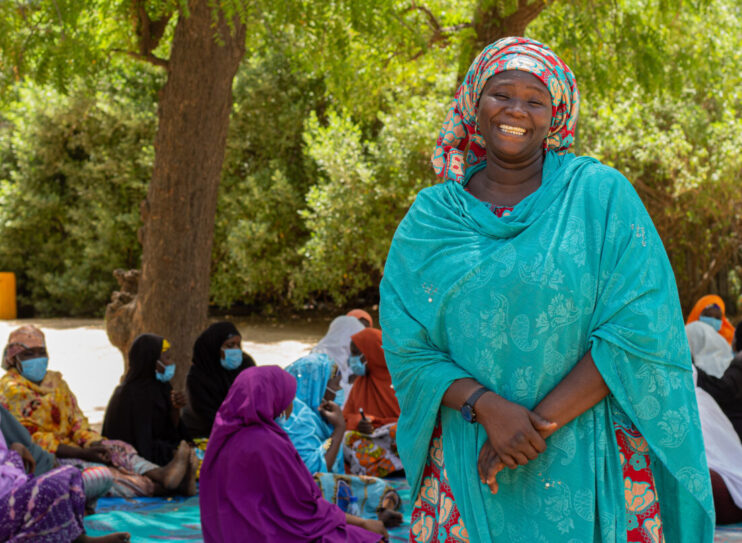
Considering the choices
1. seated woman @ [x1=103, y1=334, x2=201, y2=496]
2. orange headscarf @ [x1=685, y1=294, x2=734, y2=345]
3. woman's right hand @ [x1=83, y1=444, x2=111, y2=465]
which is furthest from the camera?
orange headscarf @ [x1=685, y1=294, x2=734, y2=345]

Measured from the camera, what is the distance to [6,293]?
61.7ft

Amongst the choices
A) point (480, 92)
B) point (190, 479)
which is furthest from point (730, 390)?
point (480, 92)

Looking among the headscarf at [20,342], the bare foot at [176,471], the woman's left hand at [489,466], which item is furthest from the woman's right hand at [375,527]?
the woman's left hand at [489,466]

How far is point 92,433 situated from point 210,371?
1013 mm

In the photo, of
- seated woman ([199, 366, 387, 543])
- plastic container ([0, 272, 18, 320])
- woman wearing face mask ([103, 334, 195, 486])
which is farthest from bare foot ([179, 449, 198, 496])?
plastic container ([0, 272, 18, 320])

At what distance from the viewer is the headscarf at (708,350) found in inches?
235

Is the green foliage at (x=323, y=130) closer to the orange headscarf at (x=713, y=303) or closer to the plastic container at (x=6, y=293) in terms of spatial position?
the plastic container at (x=6, y=293)

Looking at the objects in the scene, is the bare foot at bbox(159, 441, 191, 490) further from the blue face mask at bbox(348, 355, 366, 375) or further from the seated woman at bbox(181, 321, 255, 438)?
the blue face mask at bbox(348, 355, 366, 375)

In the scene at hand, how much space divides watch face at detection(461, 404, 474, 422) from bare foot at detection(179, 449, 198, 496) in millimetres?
4037

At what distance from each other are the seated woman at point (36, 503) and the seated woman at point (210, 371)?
184 centimetres

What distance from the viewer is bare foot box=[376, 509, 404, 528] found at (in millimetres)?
4895

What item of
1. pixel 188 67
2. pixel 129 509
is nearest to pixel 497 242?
pixel 129 509

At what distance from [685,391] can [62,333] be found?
1552 cm

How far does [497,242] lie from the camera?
183 cm
